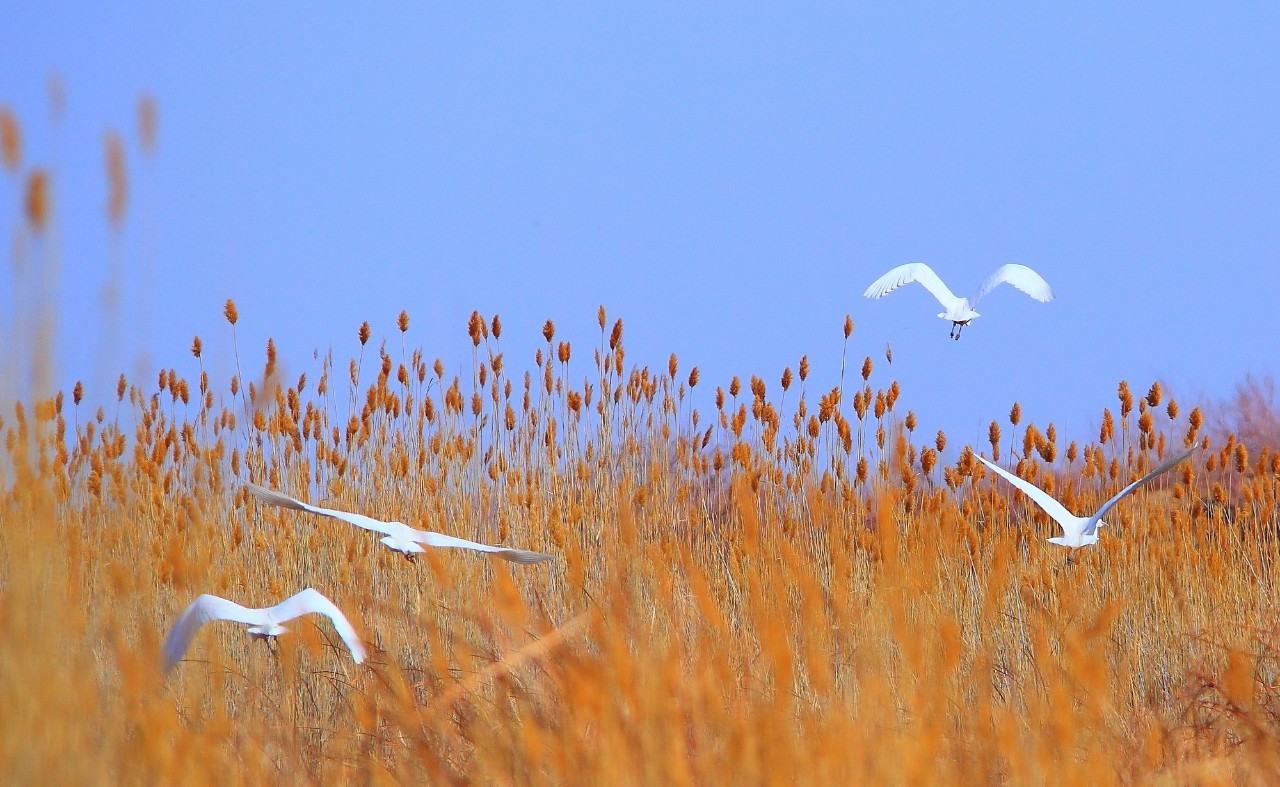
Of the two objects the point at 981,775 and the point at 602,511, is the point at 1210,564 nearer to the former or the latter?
the point at 602,511

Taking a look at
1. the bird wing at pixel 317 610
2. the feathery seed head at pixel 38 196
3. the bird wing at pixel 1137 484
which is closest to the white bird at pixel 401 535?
the bird wing at pixel 317 610

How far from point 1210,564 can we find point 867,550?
1.30 m

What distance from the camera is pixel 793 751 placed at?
1764mm

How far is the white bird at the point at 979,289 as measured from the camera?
4.81 metres

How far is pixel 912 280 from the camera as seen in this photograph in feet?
16.2

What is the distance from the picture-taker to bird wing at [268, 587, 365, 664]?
2.11m

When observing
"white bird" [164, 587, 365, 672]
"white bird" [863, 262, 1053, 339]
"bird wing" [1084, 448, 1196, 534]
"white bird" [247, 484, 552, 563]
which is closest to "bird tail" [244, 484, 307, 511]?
"white bird" [247, 484, 552, 563]

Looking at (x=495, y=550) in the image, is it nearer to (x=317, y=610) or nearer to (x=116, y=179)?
(x=317, y=610)

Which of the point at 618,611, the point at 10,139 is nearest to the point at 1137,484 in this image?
the point at 618,611

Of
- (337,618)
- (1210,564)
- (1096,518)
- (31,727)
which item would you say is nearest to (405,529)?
(337,618)

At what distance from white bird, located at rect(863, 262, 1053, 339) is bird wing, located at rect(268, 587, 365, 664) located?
3227 millimetres

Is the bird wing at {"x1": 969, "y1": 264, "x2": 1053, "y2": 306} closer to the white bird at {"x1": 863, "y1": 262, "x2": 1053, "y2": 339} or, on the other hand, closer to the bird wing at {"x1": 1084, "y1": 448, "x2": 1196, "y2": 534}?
the white bird at {"x1": 863, "y1": 262, "x2": 1053, "y2": 339}

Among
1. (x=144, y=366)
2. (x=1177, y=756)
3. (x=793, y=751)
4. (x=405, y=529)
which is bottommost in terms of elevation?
(x=1177, y=756)

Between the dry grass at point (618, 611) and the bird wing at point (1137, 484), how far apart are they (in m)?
0.27
